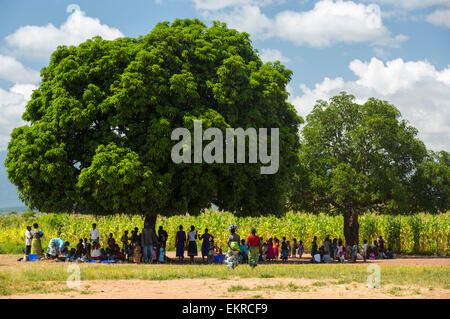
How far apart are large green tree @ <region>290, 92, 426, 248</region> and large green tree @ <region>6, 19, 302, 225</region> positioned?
791 cm

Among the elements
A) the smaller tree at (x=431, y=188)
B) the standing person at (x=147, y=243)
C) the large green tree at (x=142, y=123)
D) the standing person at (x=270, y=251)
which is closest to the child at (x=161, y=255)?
the standing person at (x=147, y=243)

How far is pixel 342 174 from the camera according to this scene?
31.6 meters

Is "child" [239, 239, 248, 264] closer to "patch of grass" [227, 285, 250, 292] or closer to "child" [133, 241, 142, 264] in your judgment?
"child" [133, 241, 142, 264]

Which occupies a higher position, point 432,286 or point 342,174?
point 342,174

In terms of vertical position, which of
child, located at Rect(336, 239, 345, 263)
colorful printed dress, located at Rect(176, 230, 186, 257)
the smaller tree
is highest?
the smaller tree

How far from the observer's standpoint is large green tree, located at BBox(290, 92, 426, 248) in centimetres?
3228

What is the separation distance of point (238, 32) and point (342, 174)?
11.3 metres

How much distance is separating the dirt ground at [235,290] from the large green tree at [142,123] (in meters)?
6.80

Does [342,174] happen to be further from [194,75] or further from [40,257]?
[40,257]

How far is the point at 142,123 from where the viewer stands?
23219 mm

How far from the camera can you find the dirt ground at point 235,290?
12902 mm

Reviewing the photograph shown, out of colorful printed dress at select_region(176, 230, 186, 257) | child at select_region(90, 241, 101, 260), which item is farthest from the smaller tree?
child at select_region(90, 241, 101, 260)
